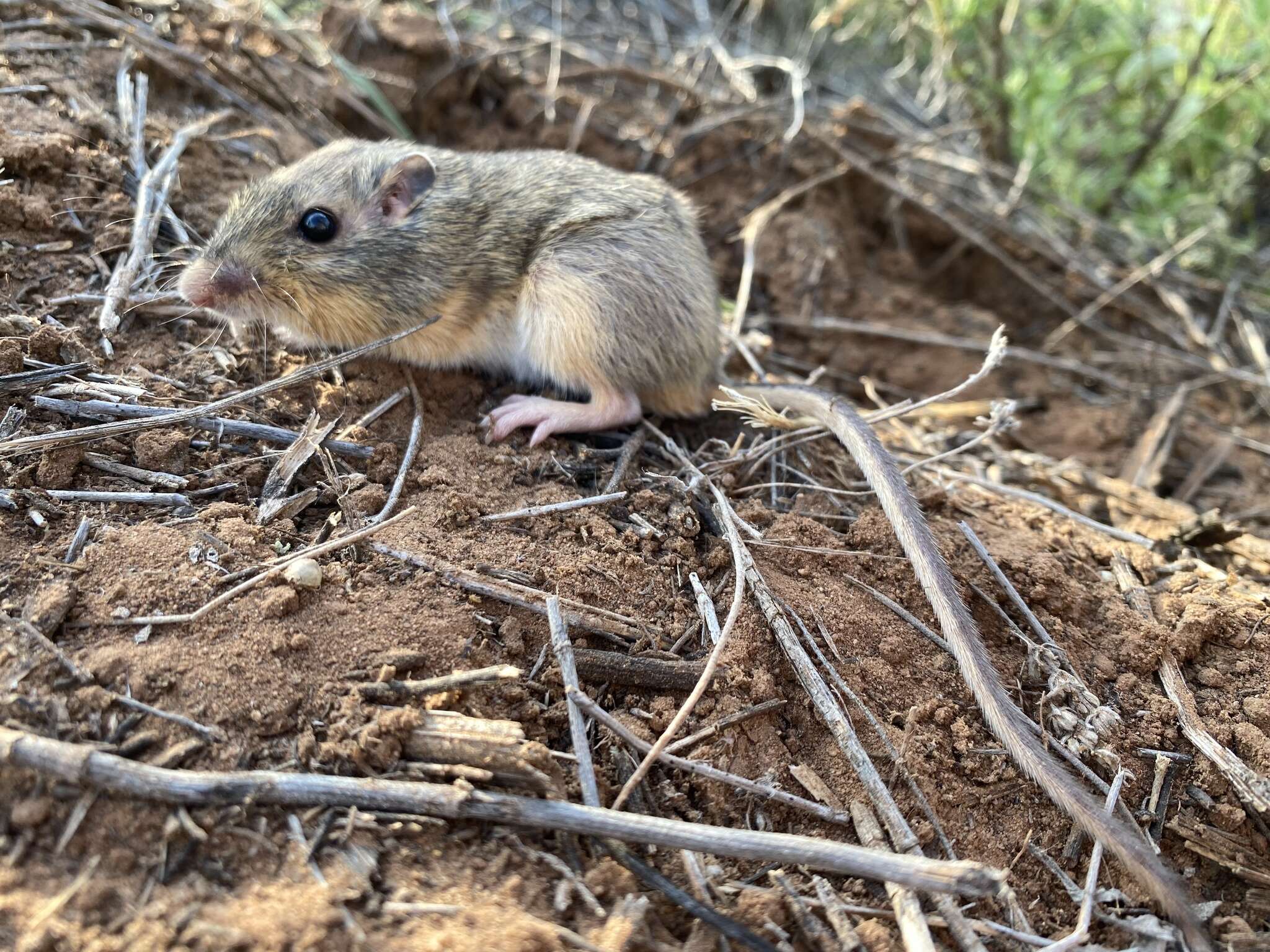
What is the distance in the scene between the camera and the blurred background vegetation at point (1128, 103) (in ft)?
18.0

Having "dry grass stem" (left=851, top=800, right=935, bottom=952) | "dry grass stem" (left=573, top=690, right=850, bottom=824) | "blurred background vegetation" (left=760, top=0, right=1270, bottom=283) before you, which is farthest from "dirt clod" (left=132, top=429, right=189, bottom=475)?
"blurred background vegetation" (left=760, top=0, right=1270, bottom=283)

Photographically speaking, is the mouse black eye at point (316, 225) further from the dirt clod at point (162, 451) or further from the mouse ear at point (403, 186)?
the dirt clod at point (162, 451)

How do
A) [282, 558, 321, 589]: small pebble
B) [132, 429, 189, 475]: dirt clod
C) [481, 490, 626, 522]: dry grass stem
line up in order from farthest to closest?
[481, 490, 626, 522]: dry grass stem
[132, 429, 189, 475]: dirt clod
[282, 558, 321, 589]: small pebble

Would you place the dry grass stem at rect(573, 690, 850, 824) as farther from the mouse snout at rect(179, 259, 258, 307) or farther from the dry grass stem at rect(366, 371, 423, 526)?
the mouse snout at rect(179, 259, 258, 307)

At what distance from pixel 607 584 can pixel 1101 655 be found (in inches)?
69.8

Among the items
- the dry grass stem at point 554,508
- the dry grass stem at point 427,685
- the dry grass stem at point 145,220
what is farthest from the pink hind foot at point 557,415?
the dry grass stem at point 145,220

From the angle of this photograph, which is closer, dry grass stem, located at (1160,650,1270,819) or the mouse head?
dry grass stem, located at (1160,650,1270,819)

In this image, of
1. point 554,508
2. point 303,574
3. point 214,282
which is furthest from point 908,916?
point 214,282

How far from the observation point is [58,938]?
5.56 ft

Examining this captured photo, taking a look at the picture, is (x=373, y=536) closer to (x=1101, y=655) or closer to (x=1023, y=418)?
(x=1101, y=655)

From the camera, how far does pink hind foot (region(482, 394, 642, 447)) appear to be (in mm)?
Result: 3422

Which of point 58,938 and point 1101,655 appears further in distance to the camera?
point 1101,655

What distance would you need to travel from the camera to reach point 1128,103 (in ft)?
20.3

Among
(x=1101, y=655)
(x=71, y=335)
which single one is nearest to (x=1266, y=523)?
(x=1101, y=655)
